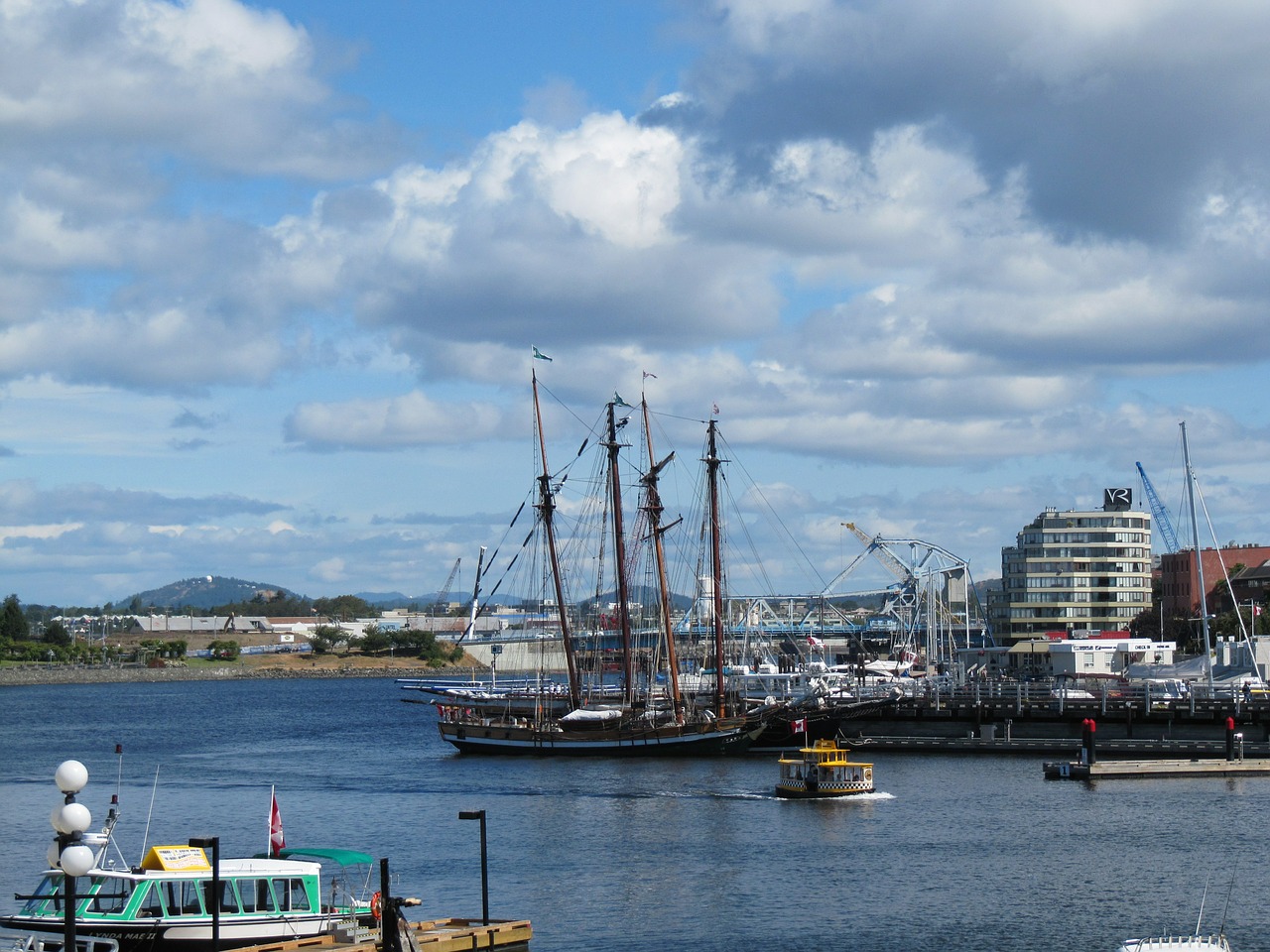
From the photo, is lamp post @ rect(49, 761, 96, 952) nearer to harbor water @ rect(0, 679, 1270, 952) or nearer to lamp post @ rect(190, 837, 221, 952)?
lamp post @ rect(190, 837, 221, 952)

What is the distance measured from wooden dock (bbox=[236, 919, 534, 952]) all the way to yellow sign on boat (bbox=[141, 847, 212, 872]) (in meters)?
3.33

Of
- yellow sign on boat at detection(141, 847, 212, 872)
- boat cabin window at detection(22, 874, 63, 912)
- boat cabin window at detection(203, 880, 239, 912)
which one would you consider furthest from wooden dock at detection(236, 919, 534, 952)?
boat cabin window at detection(22, 874, 63, 912)

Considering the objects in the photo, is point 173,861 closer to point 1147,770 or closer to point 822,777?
point 822,777

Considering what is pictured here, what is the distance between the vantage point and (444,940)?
1713 inches

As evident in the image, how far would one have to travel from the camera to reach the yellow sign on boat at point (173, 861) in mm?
43281

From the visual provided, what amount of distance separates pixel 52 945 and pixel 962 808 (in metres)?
47.6

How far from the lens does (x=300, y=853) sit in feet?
152

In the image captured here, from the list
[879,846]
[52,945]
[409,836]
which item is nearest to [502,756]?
[409,836]

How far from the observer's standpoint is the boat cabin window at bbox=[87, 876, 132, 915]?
139ft

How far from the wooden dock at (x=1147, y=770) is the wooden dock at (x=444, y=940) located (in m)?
49.1

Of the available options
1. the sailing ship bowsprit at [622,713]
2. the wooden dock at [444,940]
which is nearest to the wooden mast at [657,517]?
the sailing ship bowsprit at [622,713]

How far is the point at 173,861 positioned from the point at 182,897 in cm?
114

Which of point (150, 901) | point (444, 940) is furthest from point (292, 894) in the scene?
point (444, 940)

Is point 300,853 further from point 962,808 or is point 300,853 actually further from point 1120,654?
point 1120,654
